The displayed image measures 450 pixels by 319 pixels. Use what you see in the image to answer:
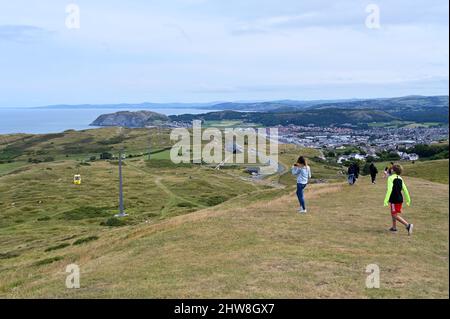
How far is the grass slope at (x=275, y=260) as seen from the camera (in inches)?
478

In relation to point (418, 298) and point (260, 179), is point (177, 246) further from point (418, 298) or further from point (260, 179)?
A: point (260, 179)

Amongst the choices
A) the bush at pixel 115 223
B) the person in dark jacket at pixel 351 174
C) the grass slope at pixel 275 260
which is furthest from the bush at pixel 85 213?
the grass slope at pixel 275 260

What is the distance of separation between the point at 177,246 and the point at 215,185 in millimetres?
90227

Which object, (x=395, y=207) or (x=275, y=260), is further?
(x=395, y=207)

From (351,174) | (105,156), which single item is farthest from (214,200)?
(105,156)

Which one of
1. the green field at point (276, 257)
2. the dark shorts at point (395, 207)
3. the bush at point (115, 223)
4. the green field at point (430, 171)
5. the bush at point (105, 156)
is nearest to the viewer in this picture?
the green field at point (276, 257)

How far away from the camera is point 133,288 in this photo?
1288 cm

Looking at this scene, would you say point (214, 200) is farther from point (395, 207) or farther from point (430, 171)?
point (395, 207)

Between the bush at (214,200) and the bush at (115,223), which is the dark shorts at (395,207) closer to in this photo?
the bush at (115,223)

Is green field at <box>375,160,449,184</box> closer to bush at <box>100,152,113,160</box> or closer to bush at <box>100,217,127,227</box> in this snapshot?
bush at <box>100,217,127,227</box>

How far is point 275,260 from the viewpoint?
1505 centimetres

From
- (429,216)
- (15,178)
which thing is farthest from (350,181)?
(15,178)

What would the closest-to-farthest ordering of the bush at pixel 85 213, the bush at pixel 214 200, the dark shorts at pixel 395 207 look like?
the dark shorts at pixel 395 207 → the bush at pixel 85 213 → the bush at pixel 214 200

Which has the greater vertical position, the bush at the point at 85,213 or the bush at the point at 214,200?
the bush at the point at 85,213
